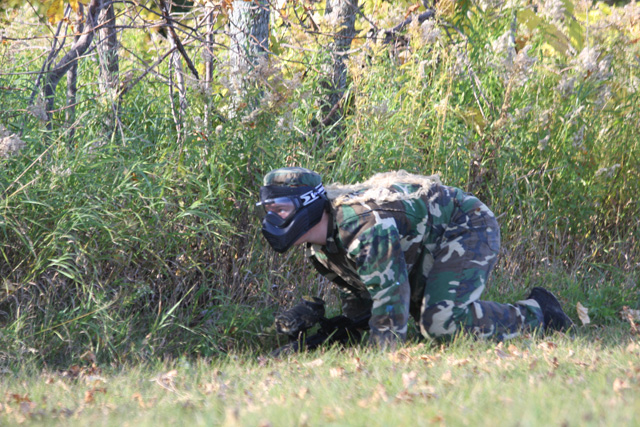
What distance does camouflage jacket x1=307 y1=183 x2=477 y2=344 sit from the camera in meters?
3.89

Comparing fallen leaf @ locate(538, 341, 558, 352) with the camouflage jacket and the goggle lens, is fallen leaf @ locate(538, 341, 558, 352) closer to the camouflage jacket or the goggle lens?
the camouflage jacket

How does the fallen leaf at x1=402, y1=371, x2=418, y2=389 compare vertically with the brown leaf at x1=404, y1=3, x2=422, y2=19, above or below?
below

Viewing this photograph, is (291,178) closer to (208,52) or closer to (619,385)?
(208,52)

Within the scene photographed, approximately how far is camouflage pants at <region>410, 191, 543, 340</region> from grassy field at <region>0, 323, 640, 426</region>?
0.17 metres

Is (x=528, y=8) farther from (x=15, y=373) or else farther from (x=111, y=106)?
(x=15, y=373)

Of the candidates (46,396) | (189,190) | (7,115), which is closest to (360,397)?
(46,396)

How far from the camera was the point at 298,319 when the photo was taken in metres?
4.43

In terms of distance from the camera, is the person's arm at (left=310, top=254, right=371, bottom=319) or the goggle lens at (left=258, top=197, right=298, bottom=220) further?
the person's arm at (left=310, top=254, right=371, bottom=319)

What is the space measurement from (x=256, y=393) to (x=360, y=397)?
1.77 ft

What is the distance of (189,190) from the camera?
4738 mm

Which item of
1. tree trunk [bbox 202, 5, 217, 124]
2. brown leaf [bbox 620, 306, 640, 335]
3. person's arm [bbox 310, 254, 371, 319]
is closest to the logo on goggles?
person's arm [bbox 310, 254, 371, 319]

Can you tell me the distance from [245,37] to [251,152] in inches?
48.0

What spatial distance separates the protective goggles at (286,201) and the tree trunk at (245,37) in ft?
3.83

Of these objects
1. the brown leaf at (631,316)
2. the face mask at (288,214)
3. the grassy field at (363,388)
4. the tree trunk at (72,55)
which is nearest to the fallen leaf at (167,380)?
the grassy field at (363,388)
